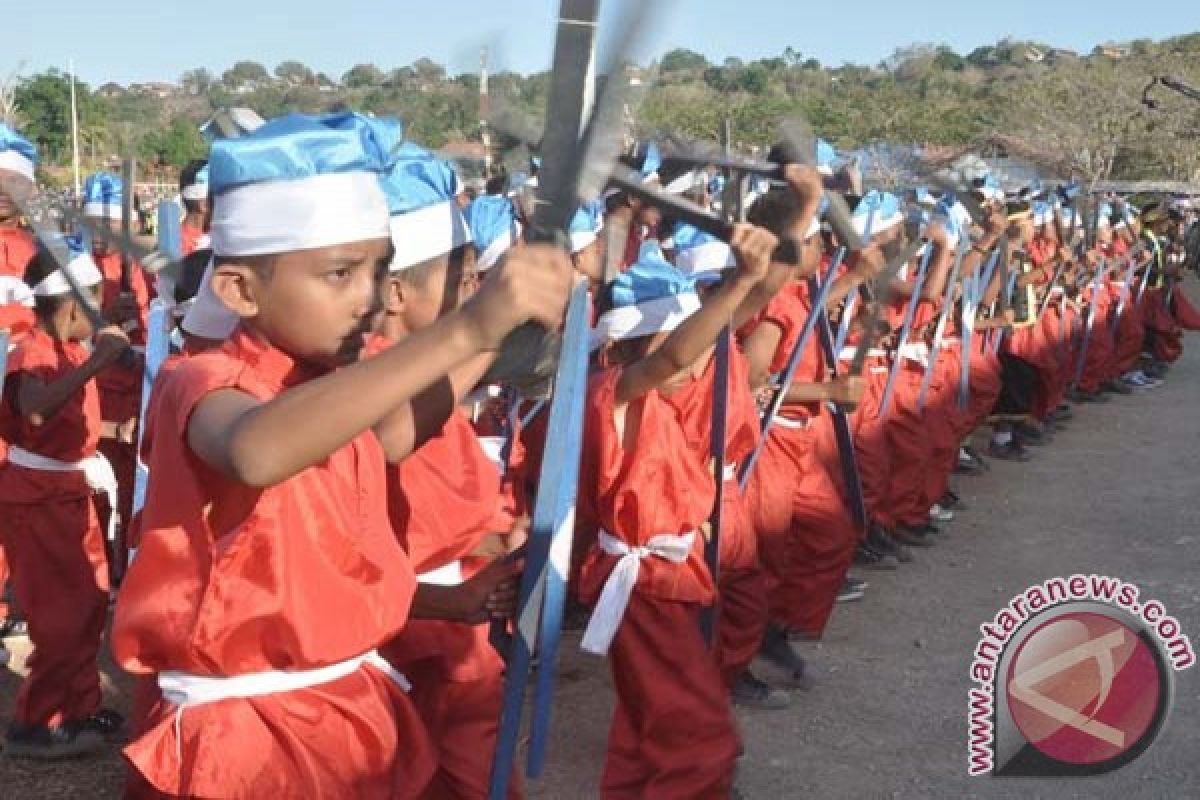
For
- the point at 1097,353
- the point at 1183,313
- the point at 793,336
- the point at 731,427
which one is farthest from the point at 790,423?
the point at 1183,313

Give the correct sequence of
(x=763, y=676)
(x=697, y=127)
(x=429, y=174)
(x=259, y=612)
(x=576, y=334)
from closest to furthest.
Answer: (x=259, y=612)
(x=576, y=334)
(x=429, y=174)
(x=763, y=676)
(x=697, y=127)

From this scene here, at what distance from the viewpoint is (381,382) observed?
188 centimetres

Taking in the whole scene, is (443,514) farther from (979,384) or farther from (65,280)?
(979,384)

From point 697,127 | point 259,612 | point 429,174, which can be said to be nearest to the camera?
point 259,612

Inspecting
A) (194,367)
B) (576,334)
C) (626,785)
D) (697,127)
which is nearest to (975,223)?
(697,127)

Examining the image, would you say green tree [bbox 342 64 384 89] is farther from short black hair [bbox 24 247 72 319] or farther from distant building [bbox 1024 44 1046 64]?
distant building [bbox 1024 44 1046 64]

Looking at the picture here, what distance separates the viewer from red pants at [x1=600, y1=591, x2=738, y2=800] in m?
3.87

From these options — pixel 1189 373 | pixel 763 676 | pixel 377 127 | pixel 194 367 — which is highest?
pixel 377 127

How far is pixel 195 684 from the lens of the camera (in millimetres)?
2332

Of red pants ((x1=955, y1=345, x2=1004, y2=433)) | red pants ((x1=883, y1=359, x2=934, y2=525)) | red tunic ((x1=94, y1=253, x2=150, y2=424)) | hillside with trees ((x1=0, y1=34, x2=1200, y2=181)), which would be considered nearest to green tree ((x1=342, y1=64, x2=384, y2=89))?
hillside with trees ((x1=0, y1=34, x2=1200, y2=181))

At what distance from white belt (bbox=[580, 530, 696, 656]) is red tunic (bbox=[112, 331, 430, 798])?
1.46 m

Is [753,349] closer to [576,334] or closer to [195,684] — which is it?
[576,334]

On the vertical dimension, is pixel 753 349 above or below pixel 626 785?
above

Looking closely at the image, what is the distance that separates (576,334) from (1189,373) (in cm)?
1459
